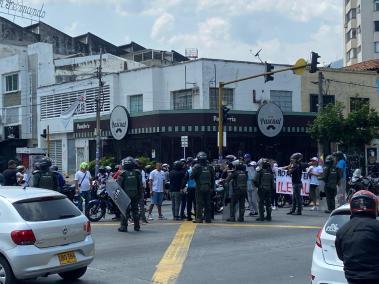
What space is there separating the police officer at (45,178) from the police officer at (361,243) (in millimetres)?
11385

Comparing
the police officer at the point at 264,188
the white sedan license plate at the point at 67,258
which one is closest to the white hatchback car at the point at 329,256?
the white sedan license plate at the point at 67,258

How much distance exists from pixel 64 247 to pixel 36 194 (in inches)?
36.5

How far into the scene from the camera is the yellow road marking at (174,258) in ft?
32.6

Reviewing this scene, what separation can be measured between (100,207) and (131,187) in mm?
2914

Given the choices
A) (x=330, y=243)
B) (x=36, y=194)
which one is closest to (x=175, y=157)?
(x=36, y=194)

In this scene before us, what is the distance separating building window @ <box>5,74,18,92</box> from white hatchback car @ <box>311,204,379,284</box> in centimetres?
4614

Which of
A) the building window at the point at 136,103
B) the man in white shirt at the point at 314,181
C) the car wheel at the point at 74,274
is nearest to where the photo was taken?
the car wheel at the point at 74,274

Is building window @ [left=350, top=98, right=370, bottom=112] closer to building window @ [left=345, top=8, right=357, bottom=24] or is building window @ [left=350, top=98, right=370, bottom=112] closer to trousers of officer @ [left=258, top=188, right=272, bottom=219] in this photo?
trousers of officer @ [left=258, top=188, right=272, bottom=219]

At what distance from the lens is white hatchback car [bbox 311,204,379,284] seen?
7281mm

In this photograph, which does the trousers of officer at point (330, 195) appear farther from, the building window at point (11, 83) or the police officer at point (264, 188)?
the building window at point (11, 83)

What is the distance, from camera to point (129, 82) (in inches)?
1553

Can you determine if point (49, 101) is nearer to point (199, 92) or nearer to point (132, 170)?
point (199, 92)

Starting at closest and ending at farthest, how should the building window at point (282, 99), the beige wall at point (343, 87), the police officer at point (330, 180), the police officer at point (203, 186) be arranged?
the police officer at point (203, 186) < the police officer at point (330, 180) < the building window at point (282, 99) < the beige wall at point (343, 87)

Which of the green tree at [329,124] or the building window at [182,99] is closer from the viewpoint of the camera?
the green tree at [329,124]
